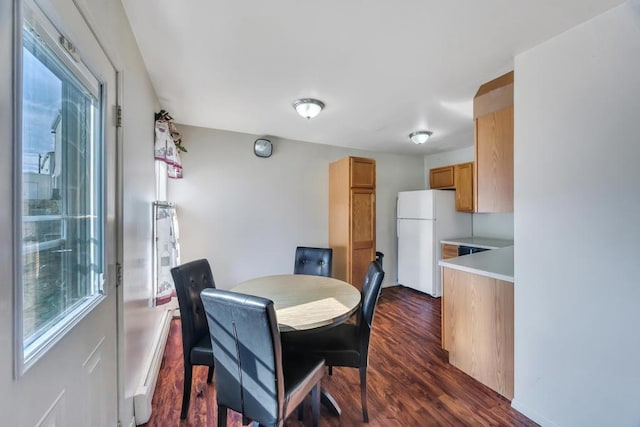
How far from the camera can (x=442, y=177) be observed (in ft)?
14.0

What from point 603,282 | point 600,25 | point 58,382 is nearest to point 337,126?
point 600,25

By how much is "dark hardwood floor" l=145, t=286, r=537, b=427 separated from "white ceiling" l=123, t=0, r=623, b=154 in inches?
91.7

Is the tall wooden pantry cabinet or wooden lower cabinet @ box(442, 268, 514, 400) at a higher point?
the tall wooden pantry cabinet

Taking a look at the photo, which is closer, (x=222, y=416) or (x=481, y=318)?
(x=222, y=416)

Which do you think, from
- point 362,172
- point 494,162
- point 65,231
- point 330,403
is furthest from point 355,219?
point 65,231

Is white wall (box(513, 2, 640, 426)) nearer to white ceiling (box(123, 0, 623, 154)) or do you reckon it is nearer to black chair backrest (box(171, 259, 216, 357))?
white ceiling (box(123, 0, 623, 154))

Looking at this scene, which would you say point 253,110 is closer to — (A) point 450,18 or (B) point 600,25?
(A) point 450,18

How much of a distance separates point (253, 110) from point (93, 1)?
5.30 ft

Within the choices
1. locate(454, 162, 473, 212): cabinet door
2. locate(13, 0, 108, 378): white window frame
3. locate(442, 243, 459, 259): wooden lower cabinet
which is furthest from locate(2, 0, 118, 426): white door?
locate(454, 162, 473, 212): cabinet door

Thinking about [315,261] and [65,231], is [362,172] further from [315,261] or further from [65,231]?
[65,231]

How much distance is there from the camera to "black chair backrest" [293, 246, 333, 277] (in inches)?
107

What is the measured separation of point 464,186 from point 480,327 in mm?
2430

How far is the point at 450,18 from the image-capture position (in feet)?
4.49

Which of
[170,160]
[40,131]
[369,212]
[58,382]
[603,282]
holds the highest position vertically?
[170,160]
